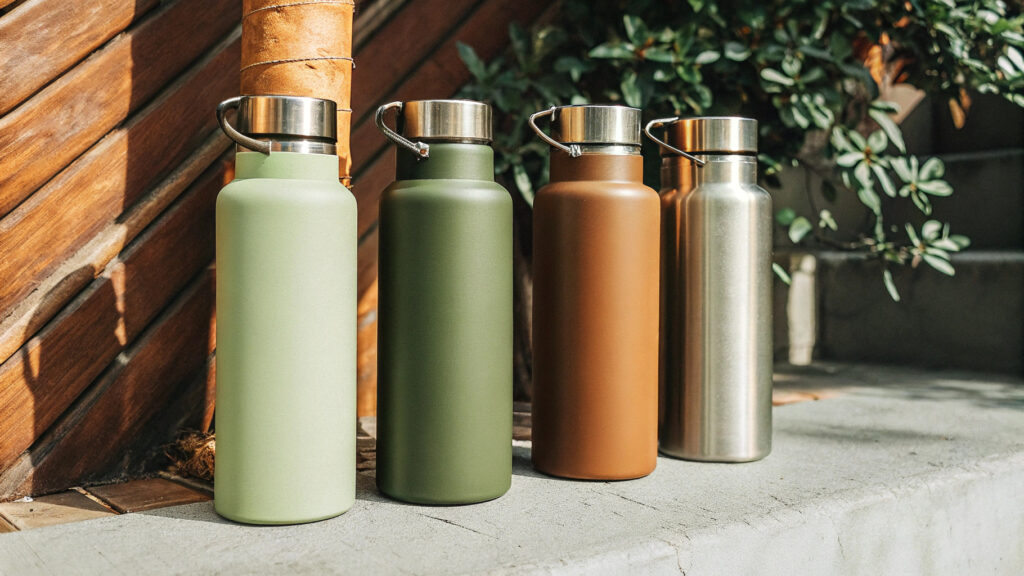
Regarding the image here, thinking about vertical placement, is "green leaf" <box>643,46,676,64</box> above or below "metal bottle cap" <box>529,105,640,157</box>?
above

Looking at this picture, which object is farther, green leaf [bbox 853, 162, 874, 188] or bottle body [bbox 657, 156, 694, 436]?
green leaf [bbox 853, 162, 874, 188]

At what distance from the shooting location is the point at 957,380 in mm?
2572

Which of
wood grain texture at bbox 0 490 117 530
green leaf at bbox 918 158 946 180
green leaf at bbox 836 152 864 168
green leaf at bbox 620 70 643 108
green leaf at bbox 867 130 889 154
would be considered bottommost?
wood grain texture at bbox 0 490 117 530

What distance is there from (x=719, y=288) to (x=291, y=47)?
823mm

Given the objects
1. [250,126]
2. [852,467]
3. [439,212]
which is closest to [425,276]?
[439,212]

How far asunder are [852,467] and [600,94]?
3.58 ft

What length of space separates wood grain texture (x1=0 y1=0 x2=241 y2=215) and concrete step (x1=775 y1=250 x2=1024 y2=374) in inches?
75.8

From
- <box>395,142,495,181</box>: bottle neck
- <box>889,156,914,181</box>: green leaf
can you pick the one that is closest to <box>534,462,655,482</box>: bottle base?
<box>395,142,495,181</box>: bottle neck

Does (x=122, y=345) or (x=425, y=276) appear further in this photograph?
(x=122, y=345)

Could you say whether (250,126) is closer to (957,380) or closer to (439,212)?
(439,212)

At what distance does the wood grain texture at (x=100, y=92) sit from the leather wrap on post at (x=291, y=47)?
9.2 inches

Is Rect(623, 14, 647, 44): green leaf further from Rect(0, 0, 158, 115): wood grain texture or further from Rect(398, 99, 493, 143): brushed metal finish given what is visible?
Rect(0, 0, 158, 115): wood grain texture

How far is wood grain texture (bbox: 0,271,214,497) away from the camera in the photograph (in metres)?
1.50

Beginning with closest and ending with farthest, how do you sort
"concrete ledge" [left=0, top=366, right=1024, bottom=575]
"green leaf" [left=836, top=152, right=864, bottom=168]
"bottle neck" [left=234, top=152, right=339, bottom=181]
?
1. "concrete ledge" [left=0, top=366, right=1024, bottom=575]
2. "bottle neck" [left=234, top=152, right=339, bottom=181]
3. "green leaf" [left=836, top=152, right=864, bottom=168]
